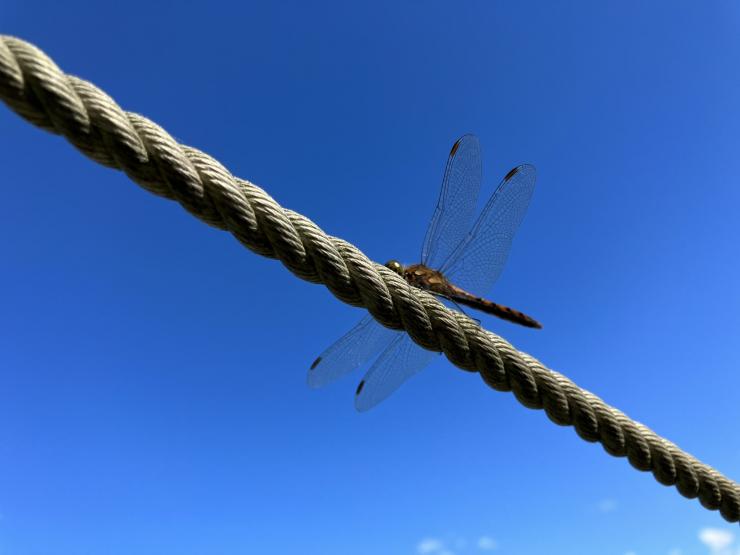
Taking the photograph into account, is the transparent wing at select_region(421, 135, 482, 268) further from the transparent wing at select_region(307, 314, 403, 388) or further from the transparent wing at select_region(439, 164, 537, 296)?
the transparent wing at select_region(307, 314, 403, 388)

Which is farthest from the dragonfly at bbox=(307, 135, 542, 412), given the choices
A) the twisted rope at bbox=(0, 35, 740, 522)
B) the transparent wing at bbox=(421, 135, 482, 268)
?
the twisted rope at bbox=(0, 35, 740, 522)

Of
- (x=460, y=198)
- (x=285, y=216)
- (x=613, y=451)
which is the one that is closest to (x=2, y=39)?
(x=285, y=216)

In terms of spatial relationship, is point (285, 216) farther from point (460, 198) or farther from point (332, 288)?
point (460, 198)

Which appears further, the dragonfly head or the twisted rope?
the dragonfly head

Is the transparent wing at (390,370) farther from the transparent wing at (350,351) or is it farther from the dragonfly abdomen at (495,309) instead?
the dragonfly abdomen at (495,309)

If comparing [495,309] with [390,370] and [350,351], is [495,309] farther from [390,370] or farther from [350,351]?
[350,351]

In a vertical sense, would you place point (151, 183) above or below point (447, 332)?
below

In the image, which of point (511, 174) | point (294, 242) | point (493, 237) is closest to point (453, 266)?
point (493, 237)
